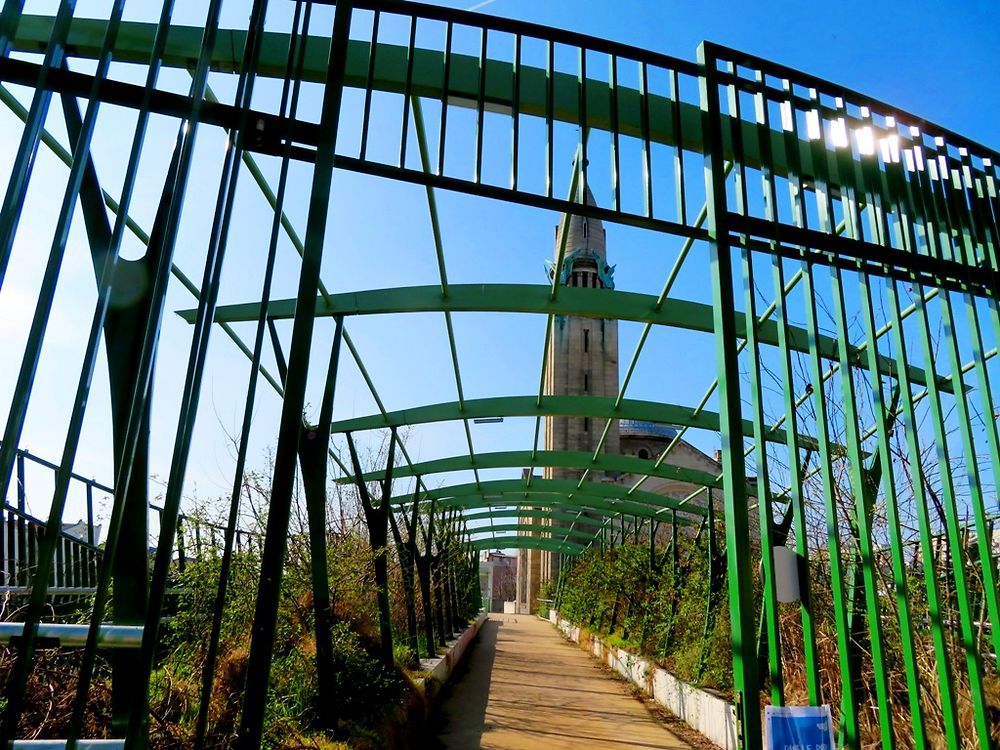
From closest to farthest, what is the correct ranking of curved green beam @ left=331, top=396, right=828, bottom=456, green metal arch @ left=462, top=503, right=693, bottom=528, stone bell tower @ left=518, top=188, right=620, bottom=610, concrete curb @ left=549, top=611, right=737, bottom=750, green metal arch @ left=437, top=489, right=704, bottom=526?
concrete curb @ left=549, top=611, right=737, bottom=750 → curved green beam @ left=331, top=396, right=828, bottom=456 → green metal arch @ left=437, top=489, right=704, bottom=526 → green metal arch @ left=462, top=503, right=693, bottom=528 → stone bell tower @ left=518, top=188, right=620, bottom=610

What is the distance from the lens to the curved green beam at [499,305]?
24.8ft

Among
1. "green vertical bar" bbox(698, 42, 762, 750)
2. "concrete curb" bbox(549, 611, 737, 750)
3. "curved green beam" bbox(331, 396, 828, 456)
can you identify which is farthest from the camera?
"curved green beam" bbox(331, 396, 828, 456)

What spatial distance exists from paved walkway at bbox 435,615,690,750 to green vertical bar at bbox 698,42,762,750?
629 cm

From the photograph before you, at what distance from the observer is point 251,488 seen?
8273 mm

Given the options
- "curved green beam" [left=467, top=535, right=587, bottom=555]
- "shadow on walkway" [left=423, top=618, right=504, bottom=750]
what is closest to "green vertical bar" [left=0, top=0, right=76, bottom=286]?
"shadow on walkway" [left=423, top=618, right=504, bottom=750]

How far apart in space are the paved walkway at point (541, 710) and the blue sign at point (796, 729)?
21.5 ft

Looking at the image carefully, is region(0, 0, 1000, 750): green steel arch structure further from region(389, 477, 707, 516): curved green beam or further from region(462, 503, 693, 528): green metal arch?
region(462, 503, 693, 528): green metal arch

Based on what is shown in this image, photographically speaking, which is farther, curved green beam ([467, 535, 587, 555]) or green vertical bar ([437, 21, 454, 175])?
curved green beam ([467, 535, 587, 555])

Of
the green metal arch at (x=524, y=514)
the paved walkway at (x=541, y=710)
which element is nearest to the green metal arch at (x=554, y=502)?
the green metal arch at (x=524, y=514)

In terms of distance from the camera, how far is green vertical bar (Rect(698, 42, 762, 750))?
2.92 metres

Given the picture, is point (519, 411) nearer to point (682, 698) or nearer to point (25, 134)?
point (682, 698)

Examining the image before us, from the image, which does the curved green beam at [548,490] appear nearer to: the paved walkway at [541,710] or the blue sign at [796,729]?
the paved walkway at [541,710]

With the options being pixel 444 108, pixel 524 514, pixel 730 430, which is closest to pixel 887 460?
pixel 730 430

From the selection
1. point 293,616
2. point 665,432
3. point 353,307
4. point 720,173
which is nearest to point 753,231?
point 720,173
